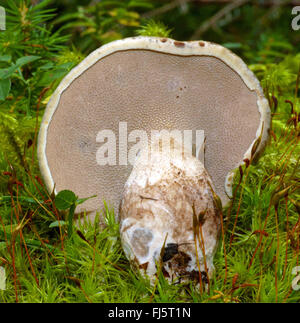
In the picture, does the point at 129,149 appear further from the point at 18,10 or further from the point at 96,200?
the point at 18,10

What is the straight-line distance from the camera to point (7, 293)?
1.14 meters

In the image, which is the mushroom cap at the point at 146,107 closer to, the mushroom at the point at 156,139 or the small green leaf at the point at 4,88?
the mushroom at the point at 156,139

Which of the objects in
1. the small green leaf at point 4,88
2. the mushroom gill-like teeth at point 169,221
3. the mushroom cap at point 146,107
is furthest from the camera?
the small green leaf at point 4,88

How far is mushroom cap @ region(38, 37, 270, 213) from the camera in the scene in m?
1.26

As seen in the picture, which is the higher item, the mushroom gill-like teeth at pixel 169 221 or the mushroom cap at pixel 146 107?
the mushroom cap at pixel 146 107

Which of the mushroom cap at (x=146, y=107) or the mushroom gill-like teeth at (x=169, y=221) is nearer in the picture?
the mushroom gill-like teeth at (x=169, y=221)

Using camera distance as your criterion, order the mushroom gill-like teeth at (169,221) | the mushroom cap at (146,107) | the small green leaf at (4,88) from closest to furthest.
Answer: the mushroom gill-like teeth at (169,221)
the mushroom cap at (146,107)
the small green leaf at (4,88)

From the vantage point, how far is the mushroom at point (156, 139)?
3.80 ft

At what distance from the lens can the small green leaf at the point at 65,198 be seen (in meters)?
1.19

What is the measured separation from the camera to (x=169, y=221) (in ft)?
3.77

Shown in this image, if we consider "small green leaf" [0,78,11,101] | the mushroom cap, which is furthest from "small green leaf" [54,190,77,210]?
"small green leaf" [0,78,11,101]

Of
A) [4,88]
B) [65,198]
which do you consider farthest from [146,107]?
[4,88]

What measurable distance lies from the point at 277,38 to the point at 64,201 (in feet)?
7.44

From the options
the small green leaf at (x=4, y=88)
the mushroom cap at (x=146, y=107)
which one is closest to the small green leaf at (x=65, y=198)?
the mushroom cap at (x=146, y=107)
